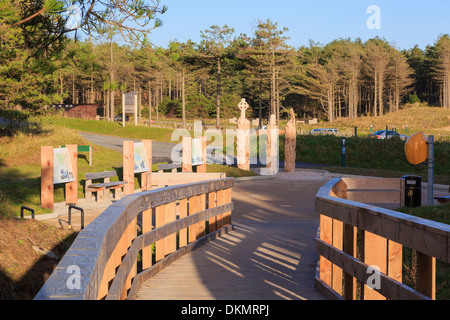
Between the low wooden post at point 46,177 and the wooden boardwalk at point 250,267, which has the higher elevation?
the low wooden post at point 46,177

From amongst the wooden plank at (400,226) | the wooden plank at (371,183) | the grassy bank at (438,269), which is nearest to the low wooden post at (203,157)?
the wooden plank at (371,183)

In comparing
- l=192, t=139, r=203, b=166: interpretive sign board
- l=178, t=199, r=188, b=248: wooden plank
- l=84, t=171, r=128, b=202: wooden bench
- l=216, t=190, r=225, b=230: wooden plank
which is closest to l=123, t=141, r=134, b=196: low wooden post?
l=84, t=171, r=128, b=202: wooden bench

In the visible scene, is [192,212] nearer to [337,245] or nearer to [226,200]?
[226,200]

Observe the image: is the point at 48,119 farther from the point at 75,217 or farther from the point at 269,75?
the point at 269,75

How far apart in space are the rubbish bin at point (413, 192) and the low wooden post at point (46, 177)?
8930mm

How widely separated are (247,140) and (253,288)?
19418 millimetres

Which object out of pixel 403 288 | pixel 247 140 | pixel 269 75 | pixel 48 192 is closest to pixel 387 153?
pixel 247 140

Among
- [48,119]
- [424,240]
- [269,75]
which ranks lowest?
[424,240]

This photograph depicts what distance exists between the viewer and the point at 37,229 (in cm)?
876

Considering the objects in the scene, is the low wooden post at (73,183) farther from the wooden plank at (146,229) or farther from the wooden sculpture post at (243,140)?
the wooden sculpture post at (243,140)

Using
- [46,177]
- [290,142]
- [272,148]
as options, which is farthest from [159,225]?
[272,148]

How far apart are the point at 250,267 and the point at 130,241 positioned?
7.03 feet

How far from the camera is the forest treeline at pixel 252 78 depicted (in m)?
29.8

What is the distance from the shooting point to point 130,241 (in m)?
5.70
